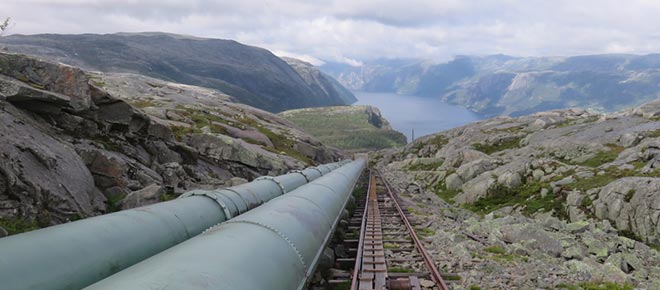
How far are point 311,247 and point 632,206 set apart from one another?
25.2m

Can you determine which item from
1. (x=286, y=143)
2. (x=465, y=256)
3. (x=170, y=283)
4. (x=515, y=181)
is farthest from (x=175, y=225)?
(x=286, y=143)

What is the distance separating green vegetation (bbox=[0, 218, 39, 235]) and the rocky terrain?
13243mm

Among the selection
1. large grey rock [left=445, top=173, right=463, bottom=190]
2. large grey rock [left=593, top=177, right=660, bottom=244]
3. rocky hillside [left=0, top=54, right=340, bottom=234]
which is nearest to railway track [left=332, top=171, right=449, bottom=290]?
rocky hillside [left=0, top=54, right=340, bottom=234]

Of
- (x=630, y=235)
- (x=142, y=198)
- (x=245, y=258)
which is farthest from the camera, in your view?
(x=630, y=235)

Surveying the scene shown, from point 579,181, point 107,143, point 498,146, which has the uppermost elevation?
point 107,143

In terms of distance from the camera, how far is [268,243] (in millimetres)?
7609

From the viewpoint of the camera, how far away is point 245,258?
6496 millimetres

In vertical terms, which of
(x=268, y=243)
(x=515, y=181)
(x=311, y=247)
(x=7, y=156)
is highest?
(x=7, y=156)

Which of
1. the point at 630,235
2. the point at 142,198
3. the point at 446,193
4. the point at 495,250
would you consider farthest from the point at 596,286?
the point at 446,193

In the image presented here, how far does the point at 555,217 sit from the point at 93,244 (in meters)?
29.8

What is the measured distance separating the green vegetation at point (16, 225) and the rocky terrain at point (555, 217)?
43.4 feet

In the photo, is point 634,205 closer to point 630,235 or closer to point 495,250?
point 630,235

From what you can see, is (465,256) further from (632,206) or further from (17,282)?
(632,206)

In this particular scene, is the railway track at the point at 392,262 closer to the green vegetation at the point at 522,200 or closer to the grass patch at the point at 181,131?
the green vegetation at the point at 522,200
